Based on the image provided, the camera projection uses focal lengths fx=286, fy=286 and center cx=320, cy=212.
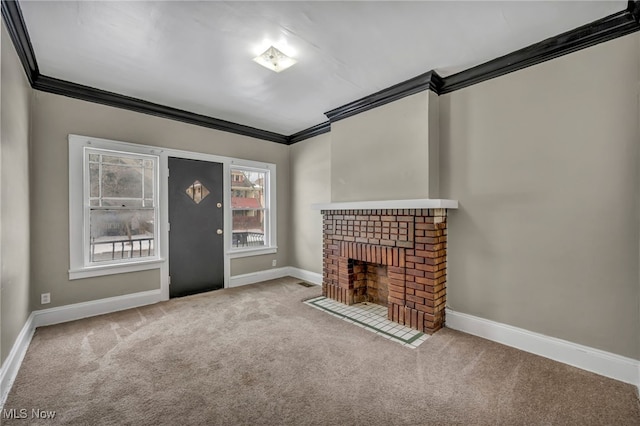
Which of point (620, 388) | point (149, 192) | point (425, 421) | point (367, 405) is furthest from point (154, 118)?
point (620, 388)

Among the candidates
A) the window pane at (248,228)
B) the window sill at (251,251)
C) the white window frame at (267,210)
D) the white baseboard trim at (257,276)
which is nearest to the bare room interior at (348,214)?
the white baseboard trim at (257,276)

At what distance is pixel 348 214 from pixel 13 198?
320 cm

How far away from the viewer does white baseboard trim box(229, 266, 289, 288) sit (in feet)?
15.3

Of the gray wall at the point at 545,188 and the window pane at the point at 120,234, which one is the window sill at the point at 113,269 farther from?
the gray wall at the point at 545,188

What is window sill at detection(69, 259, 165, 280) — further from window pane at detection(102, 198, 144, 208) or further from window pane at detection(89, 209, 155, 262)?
window pane at detection(102, 198, 144, 208)

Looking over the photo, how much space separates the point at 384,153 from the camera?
340 centimetres

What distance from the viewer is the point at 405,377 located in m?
2.14

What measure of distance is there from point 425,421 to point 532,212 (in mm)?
1940

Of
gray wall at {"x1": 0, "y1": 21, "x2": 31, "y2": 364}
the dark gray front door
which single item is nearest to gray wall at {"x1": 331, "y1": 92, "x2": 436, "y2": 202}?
the dark gray front door

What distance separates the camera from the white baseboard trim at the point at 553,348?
2.10 m

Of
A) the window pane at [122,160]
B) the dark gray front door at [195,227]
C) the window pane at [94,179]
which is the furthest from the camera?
the dark gray front door at [195,227]

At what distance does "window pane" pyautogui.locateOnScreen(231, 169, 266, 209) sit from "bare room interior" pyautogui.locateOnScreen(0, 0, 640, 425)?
0.75 meters

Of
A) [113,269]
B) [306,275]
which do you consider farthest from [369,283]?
[113,269]

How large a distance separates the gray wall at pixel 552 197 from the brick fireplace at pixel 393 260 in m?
0.28
